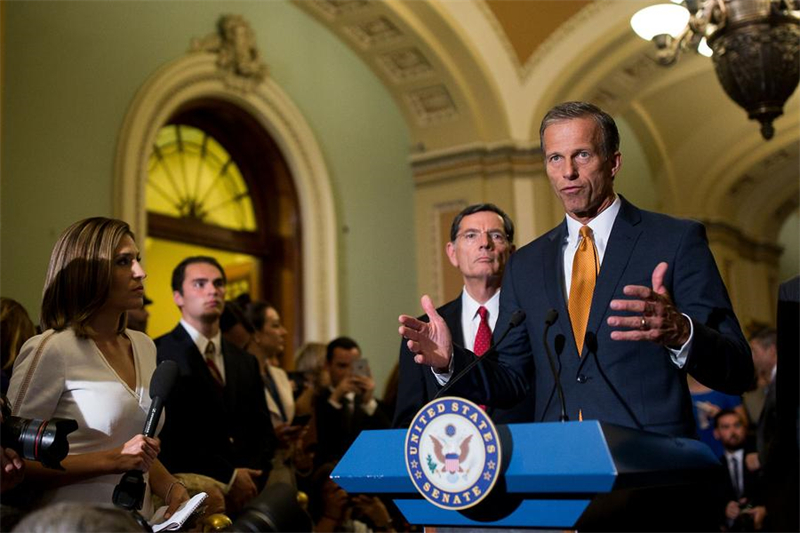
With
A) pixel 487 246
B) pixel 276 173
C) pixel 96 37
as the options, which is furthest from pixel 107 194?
pixel 487 246

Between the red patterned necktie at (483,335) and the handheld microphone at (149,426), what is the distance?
1.00m

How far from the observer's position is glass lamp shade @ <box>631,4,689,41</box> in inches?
247

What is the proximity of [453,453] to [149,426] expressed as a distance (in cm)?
98

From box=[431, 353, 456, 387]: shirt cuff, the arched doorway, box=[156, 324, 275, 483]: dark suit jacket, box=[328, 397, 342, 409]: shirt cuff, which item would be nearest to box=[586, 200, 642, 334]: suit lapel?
box=[431, 353, 456, 387]: shirt cuff

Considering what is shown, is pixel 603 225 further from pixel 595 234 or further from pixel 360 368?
pixel 360 368

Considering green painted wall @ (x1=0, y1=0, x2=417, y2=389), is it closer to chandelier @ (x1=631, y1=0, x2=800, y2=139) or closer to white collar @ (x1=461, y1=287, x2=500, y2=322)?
white collar @ (x1=461, y1=287, x2=500, y2=322)

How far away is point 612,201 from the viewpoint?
2.20 meters

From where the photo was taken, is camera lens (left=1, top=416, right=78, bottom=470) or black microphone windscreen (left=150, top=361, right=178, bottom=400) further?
black microphone windscreen (left=150, top=361, right=178, bottom=400)

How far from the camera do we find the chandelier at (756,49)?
514 cm

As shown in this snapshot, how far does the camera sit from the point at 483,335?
3.09m

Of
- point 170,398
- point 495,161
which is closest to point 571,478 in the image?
point 170,398

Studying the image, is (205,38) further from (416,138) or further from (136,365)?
(136,365)

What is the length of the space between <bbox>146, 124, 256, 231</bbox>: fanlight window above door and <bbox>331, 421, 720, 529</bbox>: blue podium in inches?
236

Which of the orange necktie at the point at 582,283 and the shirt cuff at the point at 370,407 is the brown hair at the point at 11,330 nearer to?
the orange necktie at the point at 582,283
